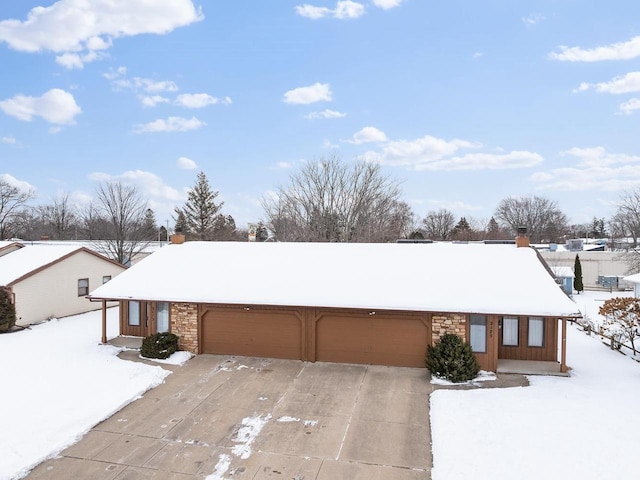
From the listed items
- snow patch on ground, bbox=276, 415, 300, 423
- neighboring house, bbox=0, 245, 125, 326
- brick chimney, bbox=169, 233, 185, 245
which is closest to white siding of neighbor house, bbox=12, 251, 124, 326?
neighboring house, bbox=0, 245, 125, 326

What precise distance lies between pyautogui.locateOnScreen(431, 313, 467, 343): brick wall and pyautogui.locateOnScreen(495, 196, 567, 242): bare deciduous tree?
229ft

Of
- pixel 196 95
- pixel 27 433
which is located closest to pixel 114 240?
pixel 196 95

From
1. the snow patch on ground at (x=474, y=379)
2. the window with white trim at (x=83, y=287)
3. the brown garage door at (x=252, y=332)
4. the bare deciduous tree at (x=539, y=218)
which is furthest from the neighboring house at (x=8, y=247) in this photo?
the bare deciduous tree at (x=539, y=218)

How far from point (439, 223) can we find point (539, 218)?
59.1 ft

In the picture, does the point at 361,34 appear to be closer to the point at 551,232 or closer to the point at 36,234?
the point at 36,234

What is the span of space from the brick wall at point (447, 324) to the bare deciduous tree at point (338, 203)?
847 inches

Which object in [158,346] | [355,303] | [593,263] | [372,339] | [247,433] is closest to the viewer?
[247,433]

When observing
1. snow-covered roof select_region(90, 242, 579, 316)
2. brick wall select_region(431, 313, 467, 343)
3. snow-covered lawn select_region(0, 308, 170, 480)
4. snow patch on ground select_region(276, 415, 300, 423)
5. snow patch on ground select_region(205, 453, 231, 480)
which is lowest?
snow patch on ground select_region(205, 453, 231, 480)

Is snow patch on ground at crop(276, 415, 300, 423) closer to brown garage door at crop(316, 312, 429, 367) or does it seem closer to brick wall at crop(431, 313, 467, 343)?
brown garage door at crop(316, 312, 429, 367)

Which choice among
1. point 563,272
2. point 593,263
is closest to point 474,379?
point 563,272

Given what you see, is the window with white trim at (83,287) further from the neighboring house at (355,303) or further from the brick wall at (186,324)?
the brick wall at (186,324)

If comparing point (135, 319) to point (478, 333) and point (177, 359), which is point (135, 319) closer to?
point (177, 359)

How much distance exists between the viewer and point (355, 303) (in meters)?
13.0

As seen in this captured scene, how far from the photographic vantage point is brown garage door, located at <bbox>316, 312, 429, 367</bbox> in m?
13.0
